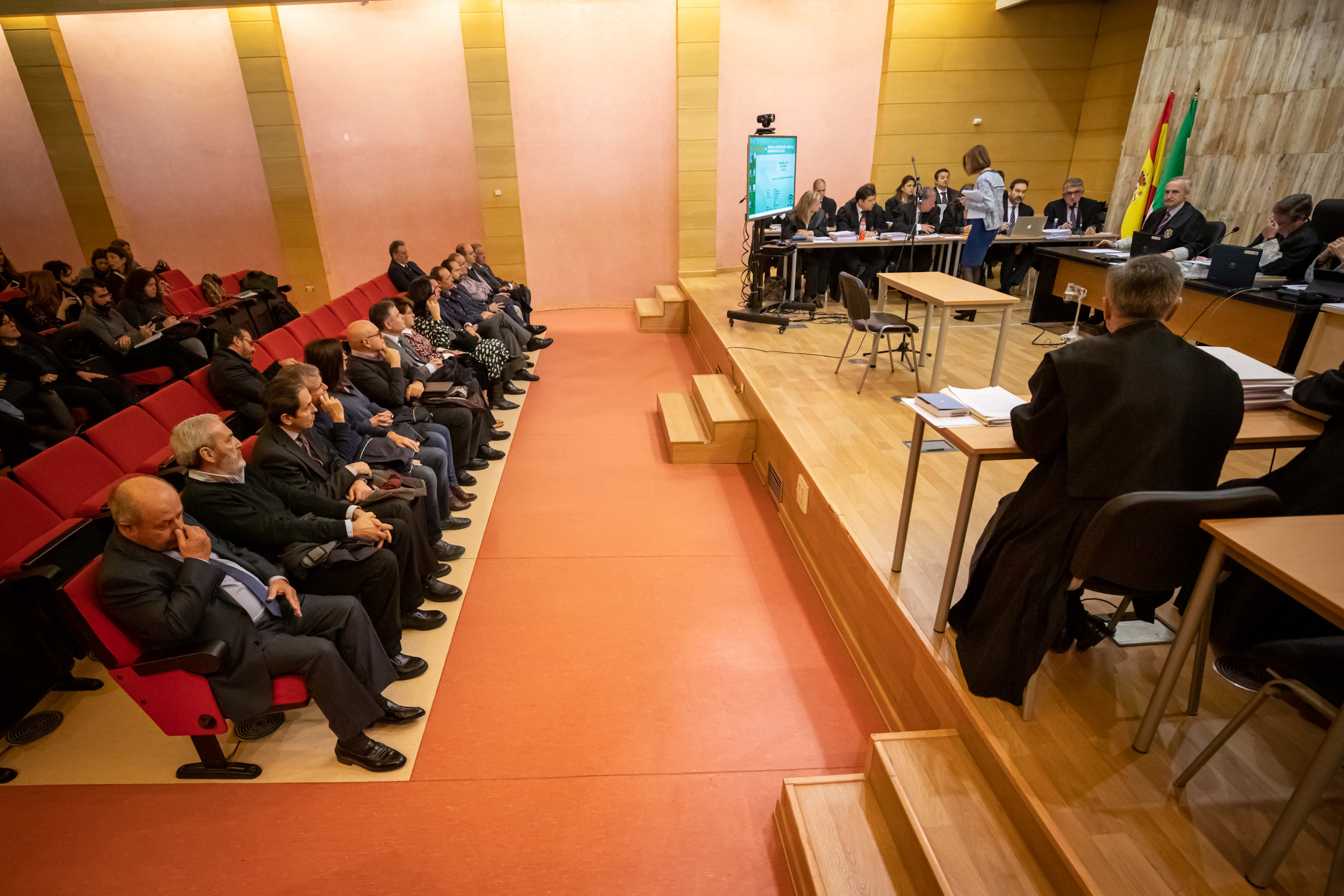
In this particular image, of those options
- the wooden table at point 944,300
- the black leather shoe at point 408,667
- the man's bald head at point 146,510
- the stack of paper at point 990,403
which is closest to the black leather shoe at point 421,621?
the black leather shoe at point 408,667

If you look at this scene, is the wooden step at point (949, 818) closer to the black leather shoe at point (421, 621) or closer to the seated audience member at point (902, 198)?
the black leather shoe at point (421, 621)

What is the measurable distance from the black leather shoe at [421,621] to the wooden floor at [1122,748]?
5.87ft

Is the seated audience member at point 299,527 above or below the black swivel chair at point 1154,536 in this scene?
below

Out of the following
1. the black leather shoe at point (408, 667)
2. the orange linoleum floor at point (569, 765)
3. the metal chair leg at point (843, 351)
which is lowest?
the orange linoleum floor at point (569, 765)

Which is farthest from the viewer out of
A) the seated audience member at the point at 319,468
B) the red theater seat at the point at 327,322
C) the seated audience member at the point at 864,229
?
the seated audience member at the point at 864,229

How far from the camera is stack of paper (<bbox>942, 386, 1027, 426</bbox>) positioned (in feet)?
6.64

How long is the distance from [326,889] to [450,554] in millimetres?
1673

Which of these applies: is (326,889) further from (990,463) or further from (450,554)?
(990,463)

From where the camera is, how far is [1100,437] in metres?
1.65

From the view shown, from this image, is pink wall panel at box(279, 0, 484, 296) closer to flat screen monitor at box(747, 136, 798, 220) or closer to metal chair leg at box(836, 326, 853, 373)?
flat screen monitor at box(747, 136, 798, 220)

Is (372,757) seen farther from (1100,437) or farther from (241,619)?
(1100,437)

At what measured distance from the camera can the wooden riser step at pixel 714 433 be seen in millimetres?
4285

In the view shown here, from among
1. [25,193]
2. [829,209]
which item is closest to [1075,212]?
[829,209]

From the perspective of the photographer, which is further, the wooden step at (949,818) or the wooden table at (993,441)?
the wooden table at (993,441)
